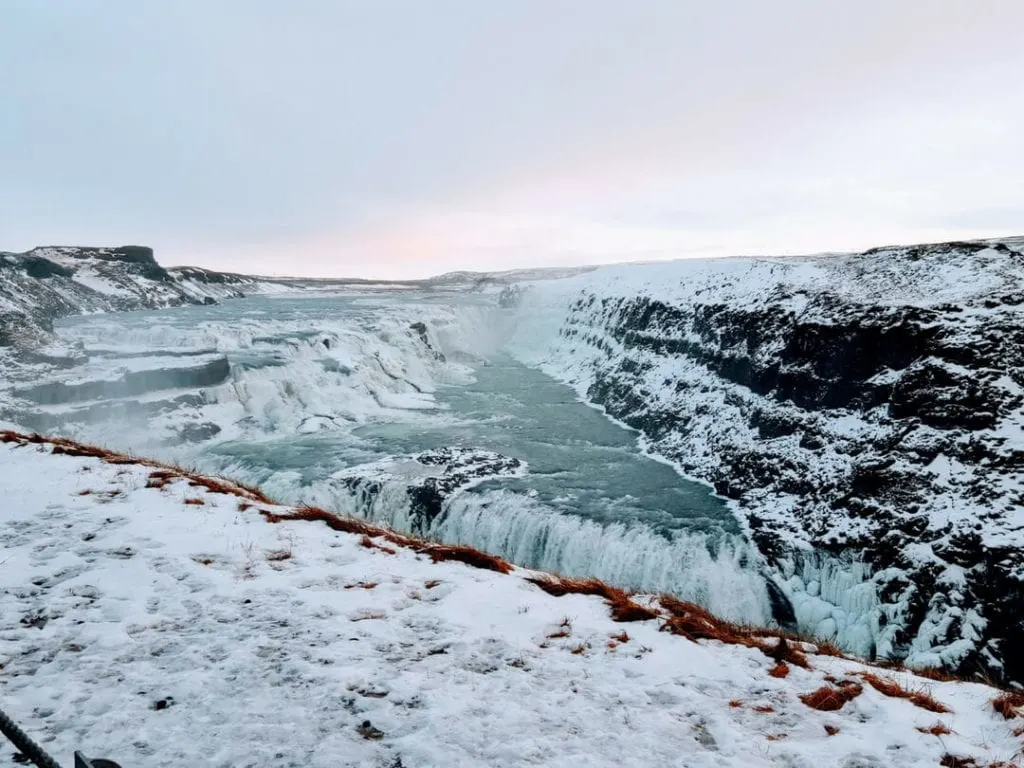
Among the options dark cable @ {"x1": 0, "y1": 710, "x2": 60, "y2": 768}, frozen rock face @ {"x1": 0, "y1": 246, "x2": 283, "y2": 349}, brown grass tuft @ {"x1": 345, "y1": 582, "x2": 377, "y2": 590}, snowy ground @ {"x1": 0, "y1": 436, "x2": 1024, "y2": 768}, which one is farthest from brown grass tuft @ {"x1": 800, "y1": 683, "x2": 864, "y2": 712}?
frozen rock face @ {"x1": 0, "y1": 246, "x2": 283, "y2": 349}

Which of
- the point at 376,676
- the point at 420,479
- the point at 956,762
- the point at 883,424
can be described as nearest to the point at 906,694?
the point at 956,762

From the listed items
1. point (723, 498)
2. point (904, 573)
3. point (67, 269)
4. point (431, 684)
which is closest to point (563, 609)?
point (431, 684)

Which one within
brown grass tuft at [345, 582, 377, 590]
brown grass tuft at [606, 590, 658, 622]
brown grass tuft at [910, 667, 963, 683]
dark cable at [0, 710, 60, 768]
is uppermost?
dark cable at [0, 710, 60, 768]

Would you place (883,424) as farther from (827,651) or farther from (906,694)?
(906,694)

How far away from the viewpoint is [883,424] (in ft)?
66.1

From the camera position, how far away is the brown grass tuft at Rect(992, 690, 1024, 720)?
415cm

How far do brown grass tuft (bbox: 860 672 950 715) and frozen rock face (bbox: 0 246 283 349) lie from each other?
52916 mm

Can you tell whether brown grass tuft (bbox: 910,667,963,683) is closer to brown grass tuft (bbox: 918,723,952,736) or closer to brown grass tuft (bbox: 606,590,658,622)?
brown grass tuft (bbox: 918,723,952,736)

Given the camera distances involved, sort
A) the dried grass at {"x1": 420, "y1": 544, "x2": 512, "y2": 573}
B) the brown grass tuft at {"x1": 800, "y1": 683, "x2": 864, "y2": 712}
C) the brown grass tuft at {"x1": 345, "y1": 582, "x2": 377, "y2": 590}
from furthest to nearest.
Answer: the dried grass at {"x1": 420, "y1": 544, "x2": 512, "y2": 573}
the brown grass tuft at {"x1": 345, "y1": 582, "x2": 377, "y2": 590}
the brown grass tuft at {"x1": 800, "y1": 683, "x2": 864, "y2": 712}

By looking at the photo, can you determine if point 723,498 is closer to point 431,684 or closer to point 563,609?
point 563,609

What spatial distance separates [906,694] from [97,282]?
104m

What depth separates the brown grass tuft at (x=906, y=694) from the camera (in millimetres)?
4340

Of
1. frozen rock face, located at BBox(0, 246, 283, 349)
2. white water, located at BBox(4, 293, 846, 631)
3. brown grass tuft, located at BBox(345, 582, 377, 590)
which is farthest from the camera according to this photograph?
frozen rock face, located at BBox(0, 246, 283, 349)

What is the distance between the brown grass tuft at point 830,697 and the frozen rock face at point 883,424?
11401 millimetres
